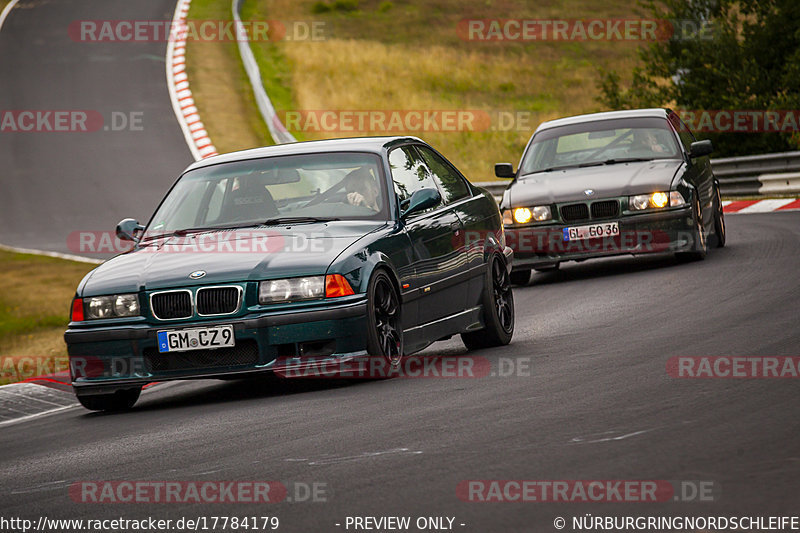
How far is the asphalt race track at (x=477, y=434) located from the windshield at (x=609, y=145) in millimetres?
4557

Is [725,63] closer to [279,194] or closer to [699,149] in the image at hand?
[699,149]

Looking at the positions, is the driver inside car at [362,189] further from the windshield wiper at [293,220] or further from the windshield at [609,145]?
the windshield at [609,145]

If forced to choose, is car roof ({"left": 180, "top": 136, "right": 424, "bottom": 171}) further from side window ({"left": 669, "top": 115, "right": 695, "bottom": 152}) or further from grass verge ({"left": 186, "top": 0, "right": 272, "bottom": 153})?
grass verge ({"left": 186, "top": 0, "right": 272, "bottom": 153})

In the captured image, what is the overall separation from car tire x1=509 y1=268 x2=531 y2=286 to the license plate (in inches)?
281

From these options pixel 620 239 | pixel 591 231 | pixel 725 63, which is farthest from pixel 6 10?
pixel 620 239

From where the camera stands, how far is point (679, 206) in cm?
1345

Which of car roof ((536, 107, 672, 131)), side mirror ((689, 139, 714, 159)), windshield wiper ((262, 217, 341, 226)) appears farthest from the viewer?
car roof ((536, 107, 672, 131))

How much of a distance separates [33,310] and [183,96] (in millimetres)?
22414

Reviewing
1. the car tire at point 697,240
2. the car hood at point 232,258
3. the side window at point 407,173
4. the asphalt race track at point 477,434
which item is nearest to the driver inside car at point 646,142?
the car tire at point 697,240

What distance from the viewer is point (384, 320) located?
26.4ft

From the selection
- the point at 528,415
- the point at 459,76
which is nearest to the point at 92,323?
the point at 528,415

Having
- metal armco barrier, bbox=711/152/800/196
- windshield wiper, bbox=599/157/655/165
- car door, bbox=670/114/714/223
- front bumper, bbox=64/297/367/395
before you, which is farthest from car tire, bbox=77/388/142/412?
metal armco barrier, bbox=711/152/800/196

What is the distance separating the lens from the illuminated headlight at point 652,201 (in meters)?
13.5

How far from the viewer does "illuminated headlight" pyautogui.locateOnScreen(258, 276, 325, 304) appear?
7.67 meters
